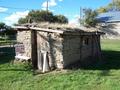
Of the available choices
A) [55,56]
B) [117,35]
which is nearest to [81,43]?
[55,56]

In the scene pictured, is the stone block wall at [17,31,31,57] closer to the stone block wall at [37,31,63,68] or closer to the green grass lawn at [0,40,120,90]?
the stone block wall at [37,31,63,68]

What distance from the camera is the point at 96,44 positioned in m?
20.0

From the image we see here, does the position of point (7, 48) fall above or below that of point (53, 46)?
below

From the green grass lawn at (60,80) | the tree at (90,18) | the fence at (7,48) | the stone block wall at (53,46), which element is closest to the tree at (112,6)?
the tree at (90,18)

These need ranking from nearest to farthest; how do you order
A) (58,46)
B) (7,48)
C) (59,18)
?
(58,46) → (7,48) → (59,18)

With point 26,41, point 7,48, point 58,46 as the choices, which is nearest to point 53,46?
point 58,46

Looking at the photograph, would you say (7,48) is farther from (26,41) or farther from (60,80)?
(60,80)

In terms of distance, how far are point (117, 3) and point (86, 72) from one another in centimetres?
5640

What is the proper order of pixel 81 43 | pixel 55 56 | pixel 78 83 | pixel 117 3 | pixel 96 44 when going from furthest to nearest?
pixel 117 3, pixel 96 44, pixel 81 43, pixel 55 56, pixel 78 83

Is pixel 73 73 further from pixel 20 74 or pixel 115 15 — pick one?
pixel 115 15

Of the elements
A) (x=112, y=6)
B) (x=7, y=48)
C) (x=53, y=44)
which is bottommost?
(x=7, y=48)

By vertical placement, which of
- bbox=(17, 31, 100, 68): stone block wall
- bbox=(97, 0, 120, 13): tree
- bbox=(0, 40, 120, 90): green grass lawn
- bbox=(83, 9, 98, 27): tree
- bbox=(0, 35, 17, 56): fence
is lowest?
bbox=(0, 40, 120, 90): green grass lawn

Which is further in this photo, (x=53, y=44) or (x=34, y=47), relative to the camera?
(x=34, y=47)

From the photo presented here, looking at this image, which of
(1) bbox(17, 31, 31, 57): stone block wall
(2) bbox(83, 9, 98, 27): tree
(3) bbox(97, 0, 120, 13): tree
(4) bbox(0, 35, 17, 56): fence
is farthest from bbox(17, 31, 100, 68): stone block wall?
(3) bbox(97, 0, 120, 13): tree
